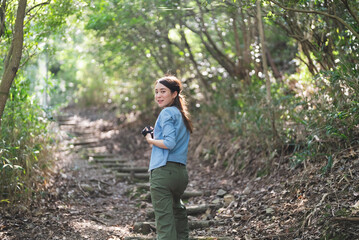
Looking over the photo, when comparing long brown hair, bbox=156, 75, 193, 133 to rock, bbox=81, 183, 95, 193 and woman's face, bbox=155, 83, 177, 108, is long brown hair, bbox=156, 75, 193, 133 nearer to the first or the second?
woman's face, bbox=155, 83, 177, 108

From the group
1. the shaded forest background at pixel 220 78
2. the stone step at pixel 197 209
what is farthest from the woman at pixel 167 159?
the stone step at pixel 197 209

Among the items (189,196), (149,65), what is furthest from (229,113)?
(149,65)

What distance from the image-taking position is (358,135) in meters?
4.30

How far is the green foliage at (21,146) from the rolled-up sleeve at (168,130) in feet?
6.57

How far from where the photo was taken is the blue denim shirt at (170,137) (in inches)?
123

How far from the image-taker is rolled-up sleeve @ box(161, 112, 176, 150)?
3094 millimetres

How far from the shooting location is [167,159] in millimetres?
3164

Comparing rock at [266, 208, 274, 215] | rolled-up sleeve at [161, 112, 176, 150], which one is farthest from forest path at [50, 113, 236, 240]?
rolled-up sleeve at [161, 112, 176, 150]

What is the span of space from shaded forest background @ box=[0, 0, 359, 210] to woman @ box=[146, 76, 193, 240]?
1268 mm

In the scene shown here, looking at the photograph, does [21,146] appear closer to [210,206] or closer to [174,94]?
[174,94]

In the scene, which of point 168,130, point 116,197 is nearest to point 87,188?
point 116,197

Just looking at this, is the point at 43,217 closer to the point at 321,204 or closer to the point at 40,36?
the point at 40,36

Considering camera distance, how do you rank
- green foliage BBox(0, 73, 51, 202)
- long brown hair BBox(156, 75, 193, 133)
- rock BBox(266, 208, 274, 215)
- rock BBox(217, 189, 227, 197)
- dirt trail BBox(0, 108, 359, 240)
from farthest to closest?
rock BBox(217, 189, 227, 197) → green foliage BBox(0, 73, 51, 202) → rock BBox(266, 208, 274, 215) → dirt trail BBox(0, 108, 359, 240) → long brown hair BBox(156, 75, 193, 133)

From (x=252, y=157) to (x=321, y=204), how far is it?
2537mm
